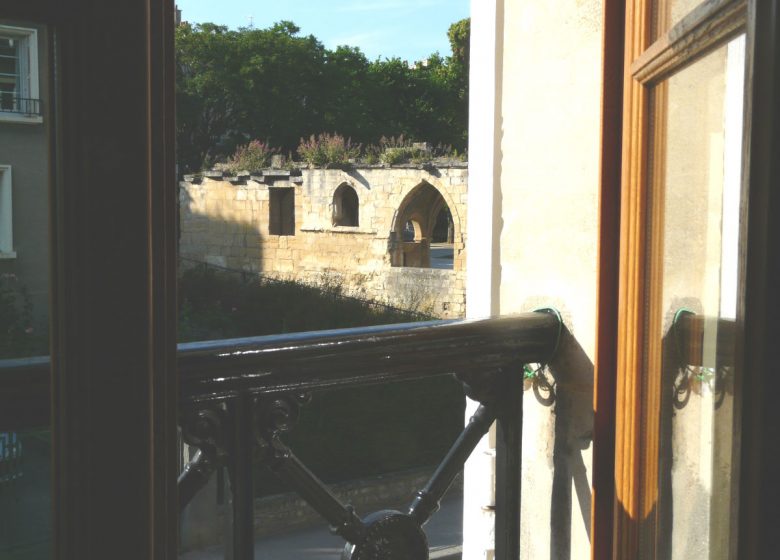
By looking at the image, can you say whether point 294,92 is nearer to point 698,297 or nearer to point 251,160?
point 251,160

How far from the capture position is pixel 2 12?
74 centimetres

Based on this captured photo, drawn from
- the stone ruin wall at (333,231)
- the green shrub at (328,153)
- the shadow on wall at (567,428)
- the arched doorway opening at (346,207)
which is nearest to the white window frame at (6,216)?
the shadow on wall at (567,428)

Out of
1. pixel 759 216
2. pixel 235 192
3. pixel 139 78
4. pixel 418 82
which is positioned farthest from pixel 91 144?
pixel 418 82

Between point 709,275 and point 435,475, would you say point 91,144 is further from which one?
point 435,475

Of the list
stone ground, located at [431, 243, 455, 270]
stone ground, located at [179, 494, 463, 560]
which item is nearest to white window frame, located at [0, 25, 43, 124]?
stone ground, located at [179, 494, 463, 560]

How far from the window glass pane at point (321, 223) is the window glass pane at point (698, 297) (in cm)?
53

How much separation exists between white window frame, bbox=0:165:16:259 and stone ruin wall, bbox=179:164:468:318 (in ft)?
53.7

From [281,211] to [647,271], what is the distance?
846 inches

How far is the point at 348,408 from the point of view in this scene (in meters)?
12.5

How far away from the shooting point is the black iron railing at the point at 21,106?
75 centimetres

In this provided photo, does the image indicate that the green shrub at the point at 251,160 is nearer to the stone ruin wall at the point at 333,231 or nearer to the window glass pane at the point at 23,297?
the stone ruin wall at the point at 333,231

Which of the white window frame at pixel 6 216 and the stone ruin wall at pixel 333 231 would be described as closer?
the white window frame at pixel 6 216

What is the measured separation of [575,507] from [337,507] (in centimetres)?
37

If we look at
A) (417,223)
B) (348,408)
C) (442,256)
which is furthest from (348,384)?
(442,256)
